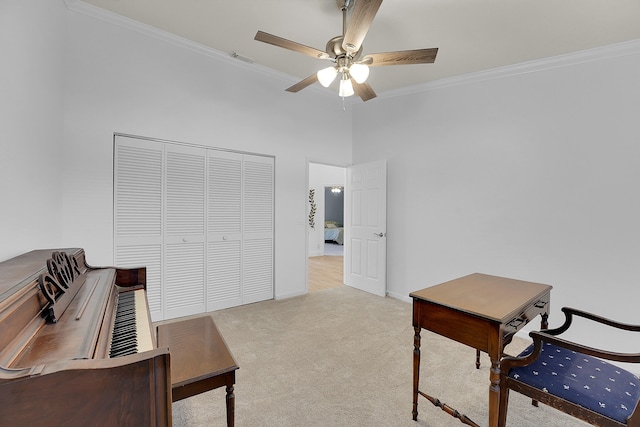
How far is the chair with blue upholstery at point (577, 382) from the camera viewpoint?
3.97 ft

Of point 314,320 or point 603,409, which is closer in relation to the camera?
point 603,409

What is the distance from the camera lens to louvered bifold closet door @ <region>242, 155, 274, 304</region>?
372 cm

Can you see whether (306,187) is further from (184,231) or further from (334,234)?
(334,234)

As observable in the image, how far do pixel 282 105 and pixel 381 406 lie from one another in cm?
349

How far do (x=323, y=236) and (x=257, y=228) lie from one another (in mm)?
4389

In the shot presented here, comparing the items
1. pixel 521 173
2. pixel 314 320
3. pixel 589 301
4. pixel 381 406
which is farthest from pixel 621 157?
pixel 314 320

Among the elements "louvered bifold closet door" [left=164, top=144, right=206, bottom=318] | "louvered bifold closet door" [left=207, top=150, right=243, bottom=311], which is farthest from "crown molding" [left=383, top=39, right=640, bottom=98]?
"louvered bifold closet door" [left=164, top=144, right=206, bottom=318]

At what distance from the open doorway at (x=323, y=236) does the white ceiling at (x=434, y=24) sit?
3.39 m

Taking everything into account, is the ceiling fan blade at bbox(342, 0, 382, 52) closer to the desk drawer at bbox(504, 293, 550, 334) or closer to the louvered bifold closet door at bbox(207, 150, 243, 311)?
the desk drawer at bbox(504, 293, 550, 334)

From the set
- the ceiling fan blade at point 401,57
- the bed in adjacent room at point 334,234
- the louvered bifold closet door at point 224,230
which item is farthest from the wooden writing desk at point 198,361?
the bed in adjacent room at point 334,234

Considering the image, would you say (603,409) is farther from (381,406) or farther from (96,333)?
(96,333)

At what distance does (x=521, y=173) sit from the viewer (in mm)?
3115

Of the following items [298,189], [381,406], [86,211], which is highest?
[298,189]

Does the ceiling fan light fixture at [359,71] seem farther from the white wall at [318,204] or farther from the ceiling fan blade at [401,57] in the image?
the white wall at [318,204]
